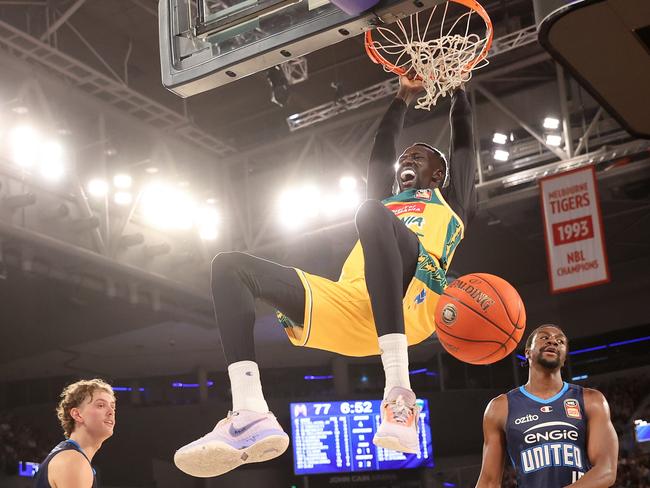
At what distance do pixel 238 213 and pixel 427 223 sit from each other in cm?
1003

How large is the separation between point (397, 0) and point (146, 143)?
10593 millimetres

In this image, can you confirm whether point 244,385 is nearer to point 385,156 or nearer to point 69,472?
point 69,472

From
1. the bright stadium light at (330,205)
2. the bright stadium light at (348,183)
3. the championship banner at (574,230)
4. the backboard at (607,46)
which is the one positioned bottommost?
the backboard at (607,46)

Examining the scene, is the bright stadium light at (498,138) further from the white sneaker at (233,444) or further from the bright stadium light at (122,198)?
the white sneaker at (233,444)

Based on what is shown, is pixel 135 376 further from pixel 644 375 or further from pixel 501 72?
pixel 501 72

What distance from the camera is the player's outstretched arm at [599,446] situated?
423cm

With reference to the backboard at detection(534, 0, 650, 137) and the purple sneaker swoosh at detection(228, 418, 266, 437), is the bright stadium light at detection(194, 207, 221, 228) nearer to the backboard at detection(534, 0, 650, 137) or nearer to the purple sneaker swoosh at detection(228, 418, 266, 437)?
the backboard at detection(534, 0, 650, 137)

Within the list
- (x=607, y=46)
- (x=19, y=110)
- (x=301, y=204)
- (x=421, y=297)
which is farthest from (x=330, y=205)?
(x=421, y=297)

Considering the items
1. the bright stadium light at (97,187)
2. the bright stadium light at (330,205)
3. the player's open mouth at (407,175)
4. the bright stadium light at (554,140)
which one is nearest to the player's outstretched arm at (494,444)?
the player's open mouth at (407,175)

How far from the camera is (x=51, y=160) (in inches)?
457

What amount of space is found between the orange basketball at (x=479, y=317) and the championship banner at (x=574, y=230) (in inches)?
289

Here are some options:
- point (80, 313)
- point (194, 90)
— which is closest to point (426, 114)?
point (80, 313)

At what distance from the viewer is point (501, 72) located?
41.2ft

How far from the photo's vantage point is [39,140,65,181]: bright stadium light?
1155 centimetres
